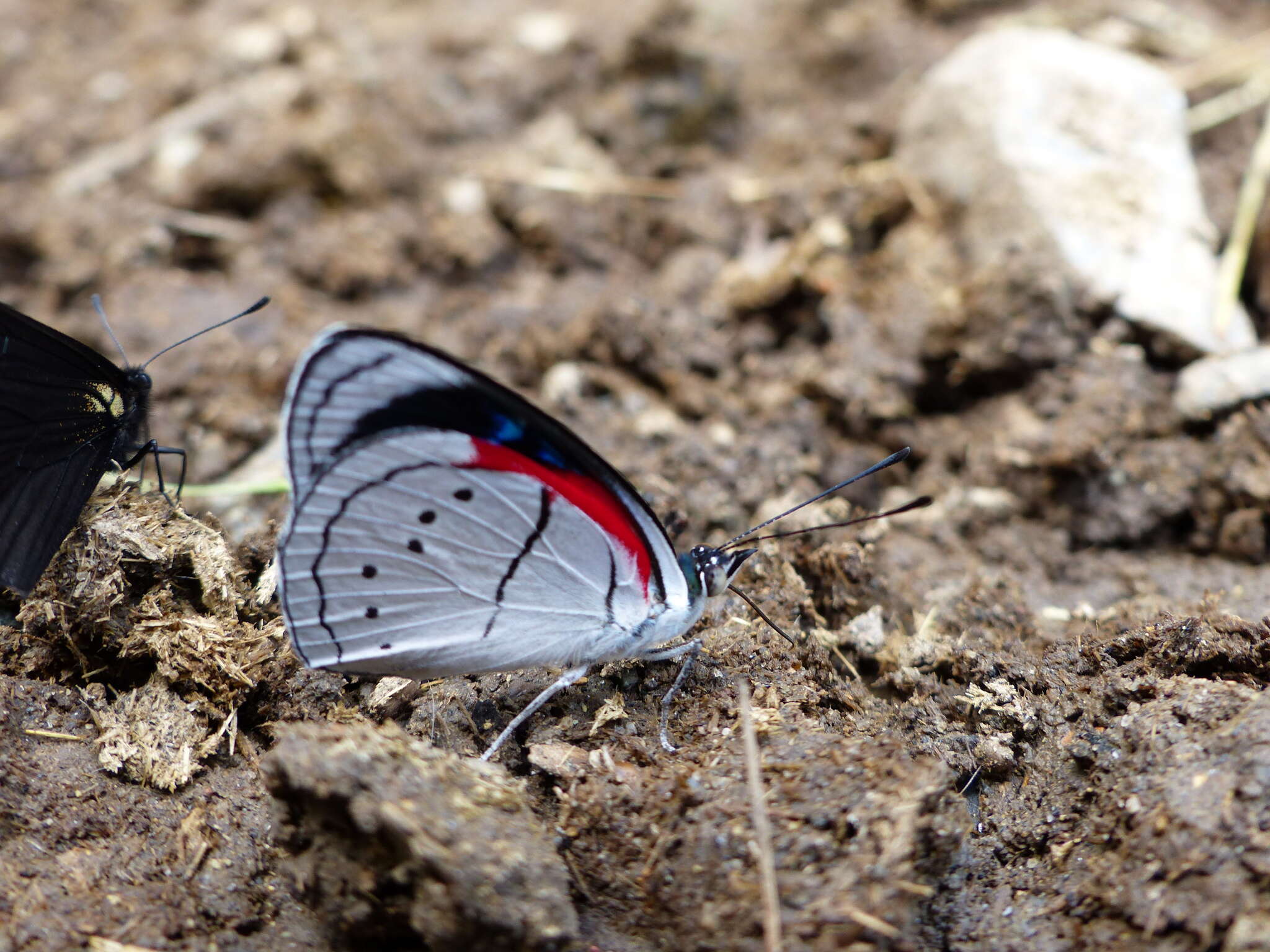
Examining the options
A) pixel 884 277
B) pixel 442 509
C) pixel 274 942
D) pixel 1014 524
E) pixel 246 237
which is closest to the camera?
pixel 274 942

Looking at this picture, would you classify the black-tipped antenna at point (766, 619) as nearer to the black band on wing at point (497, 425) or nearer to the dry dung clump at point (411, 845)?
the black band on wing at point (497, 425)

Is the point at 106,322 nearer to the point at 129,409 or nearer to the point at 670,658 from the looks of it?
the point at 129,409

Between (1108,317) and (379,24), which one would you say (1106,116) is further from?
(379,24)

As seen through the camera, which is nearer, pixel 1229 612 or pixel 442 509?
pixel 442 509

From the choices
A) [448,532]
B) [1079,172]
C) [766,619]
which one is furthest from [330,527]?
[1079,172]

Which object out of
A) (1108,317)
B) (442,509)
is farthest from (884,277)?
(442,509)
